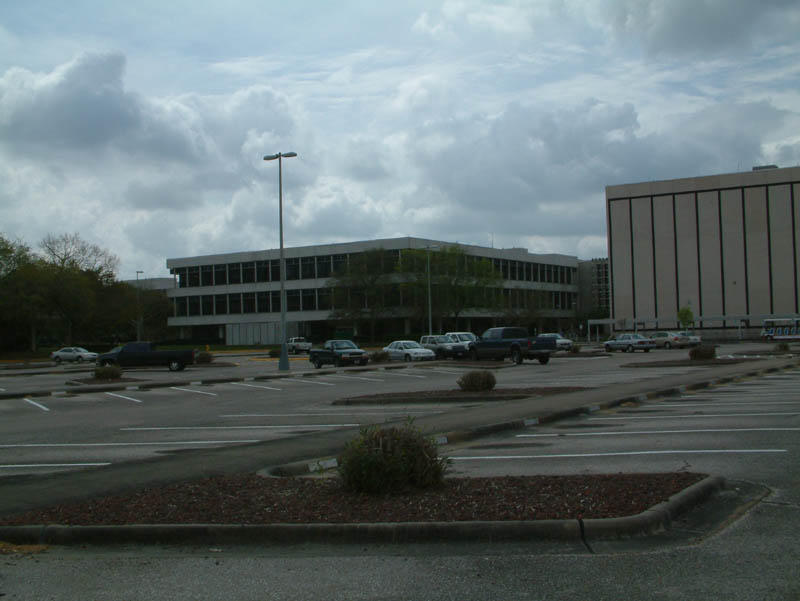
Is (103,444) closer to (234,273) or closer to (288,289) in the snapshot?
(288,289)

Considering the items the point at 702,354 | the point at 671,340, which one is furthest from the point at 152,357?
the point at 671,340

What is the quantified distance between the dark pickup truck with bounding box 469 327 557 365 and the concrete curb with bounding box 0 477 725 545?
3502cm

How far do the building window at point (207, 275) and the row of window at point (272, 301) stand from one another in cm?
183

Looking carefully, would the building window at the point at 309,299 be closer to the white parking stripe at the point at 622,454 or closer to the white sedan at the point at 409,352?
the white sedan at the point at 409,352

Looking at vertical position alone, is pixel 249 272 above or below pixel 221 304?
above

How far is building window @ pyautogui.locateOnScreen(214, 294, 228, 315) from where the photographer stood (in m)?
114

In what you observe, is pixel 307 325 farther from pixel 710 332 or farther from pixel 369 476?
pixel 369 476

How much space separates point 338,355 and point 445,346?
8970 mm

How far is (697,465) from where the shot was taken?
9438 mm

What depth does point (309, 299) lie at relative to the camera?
106875mm

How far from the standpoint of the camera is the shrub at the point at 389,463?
25.8ft

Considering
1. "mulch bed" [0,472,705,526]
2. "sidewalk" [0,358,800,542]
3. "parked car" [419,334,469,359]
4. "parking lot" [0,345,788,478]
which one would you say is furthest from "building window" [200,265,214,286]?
"mulch bed" [0,472,705,526]

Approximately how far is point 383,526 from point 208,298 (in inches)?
4411

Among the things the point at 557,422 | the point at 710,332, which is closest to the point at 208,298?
the point at 710,332
